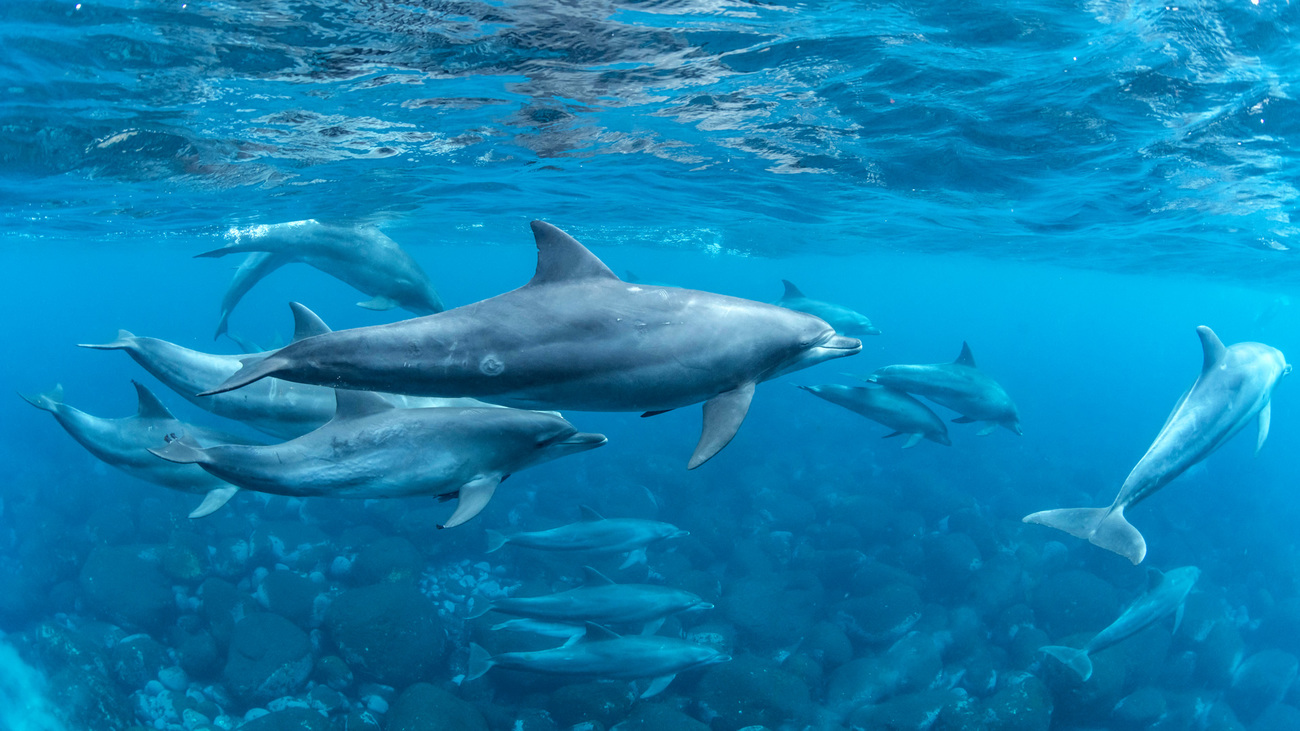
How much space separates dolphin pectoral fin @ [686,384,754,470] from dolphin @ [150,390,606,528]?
35.5 inches

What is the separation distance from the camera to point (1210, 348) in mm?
8766

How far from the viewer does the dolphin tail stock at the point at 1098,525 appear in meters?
7.70

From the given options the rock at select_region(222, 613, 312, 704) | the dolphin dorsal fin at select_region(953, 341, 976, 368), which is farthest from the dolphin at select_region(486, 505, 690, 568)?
the dolphin dorsal fin at select_region(953, 341, 976, 368)

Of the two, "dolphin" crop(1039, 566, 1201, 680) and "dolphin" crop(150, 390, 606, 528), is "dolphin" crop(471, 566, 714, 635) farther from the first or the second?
"dolphin" crop(1039, 566, 1201, 680)

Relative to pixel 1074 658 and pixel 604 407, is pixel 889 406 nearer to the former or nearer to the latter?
pixel 1074 658

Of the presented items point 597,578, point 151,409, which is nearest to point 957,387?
point 597,578

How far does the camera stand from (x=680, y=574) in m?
14.7

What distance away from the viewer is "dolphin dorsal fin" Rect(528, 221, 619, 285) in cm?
408

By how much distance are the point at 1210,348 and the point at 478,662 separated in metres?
11.5

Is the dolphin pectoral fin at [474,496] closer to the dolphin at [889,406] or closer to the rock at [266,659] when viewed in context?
the dolphin at [889,406]

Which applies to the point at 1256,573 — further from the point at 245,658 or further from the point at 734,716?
the point at 245,658

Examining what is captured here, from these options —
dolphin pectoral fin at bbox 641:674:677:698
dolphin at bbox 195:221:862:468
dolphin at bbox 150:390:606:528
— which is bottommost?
dolphin pectoral fin at bbox 641:674:677:698

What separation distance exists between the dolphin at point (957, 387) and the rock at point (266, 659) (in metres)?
11.3

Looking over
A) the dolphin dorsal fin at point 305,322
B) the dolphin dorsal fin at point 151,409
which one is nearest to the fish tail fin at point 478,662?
the dolphin dorsal fin at point 151,409
